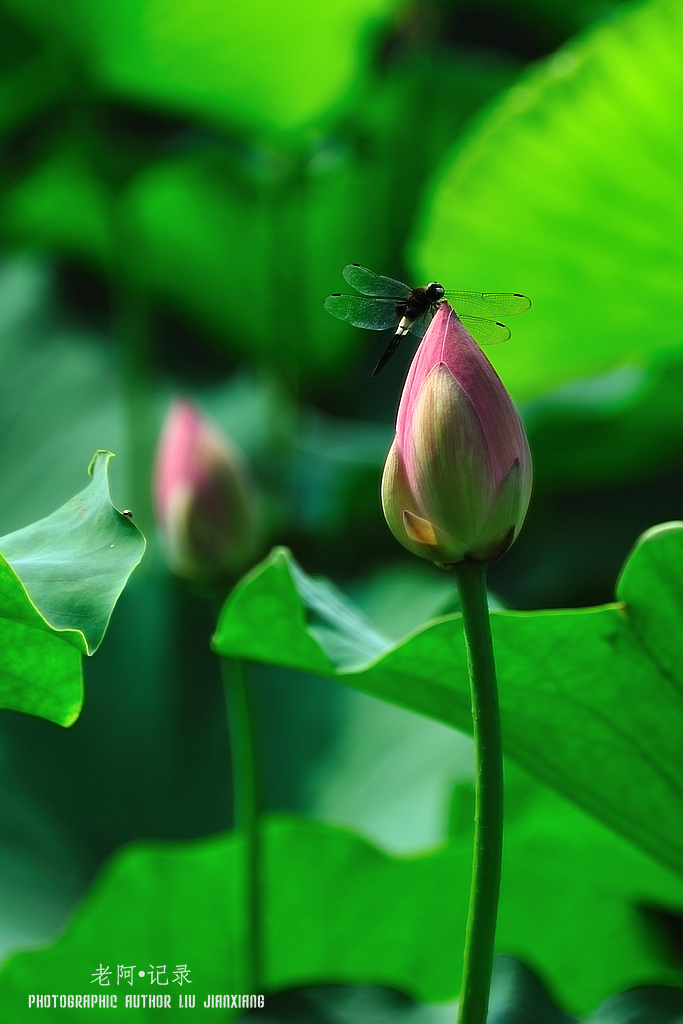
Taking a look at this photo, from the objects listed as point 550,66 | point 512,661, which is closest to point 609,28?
point 550,66

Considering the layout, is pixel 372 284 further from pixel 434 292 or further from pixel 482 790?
pixel 482 790

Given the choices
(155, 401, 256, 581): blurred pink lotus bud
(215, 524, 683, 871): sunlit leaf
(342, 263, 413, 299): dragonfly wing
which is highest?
(342, 263, 413, 299): dragonfly wing

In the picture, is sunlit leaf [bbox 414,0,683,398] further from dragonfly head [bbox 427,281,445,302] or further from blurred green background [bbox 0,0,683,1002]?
dragonfly head [bbox 427,281,445,302]

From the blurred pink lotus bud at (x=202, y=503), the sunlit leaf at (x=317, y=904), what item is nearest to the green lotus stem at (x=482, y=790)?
the sunlit leaf at (x=317, y=904)

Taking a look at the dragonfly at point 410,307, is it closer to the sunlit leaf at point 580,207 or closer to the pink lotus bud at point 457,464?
the pink lotus bud at point 457,464

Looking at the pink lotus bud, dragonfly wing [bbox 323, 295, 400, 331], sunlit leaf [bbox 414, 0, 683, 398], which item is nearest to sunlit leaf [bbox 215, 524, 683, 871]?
the pink lotus bud
